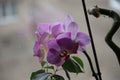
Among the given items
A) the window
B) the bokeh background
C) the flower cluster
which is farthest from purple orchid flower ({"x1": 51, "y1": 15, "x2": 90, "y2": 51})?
the window

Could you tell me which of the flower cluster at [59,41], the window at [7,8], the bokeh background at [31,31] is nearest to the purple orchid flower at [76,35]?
the flower cluster at [59,41]

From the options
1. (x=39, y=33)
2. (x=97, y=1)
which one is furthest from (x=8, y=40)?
(x=39, y=33)

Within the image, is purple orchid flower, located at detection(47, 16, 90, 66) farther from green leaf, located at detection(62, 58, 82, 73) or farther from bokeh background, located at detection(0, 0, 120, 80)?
bokeh background, located at detection(0, 0, 120, 80)

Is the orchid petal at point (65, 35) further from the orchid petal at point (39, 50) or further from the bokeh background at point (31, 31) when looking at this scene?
the bokeh background at point (31, 31)

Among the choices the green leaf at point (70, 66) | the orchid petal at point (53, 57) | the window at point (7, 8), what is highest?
the window at point (7, 8)

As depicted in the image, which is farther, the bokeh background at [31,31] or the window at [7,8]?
the window at [7,8]
